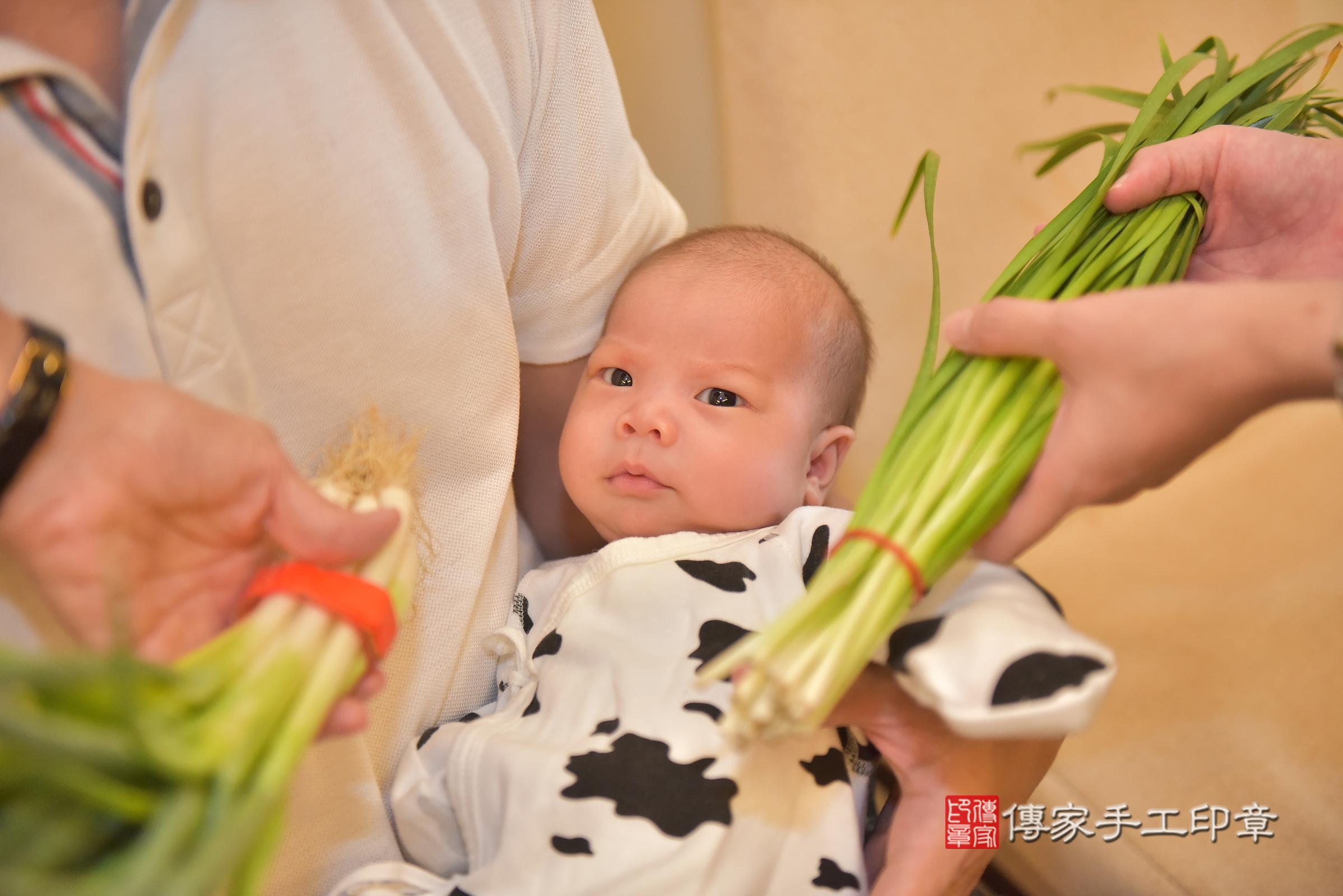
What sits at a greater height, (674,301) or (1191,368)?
(1191,368)

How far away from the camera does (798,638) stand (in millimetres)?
558

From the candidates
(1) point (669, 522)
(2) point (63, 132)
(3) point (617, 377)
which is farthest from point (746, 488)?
(2) point (63, 132)

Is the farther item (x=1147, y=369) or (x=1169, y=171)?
(x=1169, y=171)

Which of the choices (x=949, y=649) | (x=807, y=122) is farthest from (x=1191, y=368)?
(x=807, y=122)

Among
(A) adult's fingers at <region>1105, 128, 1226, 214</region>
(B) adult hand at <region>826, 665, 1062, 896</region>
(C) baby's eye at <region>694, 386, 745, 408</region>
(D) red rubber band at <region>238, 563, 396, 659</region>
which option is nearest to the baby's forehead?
(C) baby's eye at <region>694, 386, 745, 408</region>

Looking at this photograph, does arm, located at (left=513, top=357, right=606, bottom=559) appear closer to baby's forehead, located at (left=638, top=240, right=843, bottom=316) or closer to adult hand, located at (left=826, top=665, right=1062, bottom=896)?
baby's forehead, located at (left=638, top=240, right=843, bottom=316)

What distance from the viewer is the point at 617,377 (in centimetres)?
100

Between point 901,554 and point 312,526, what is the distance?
410 millimetres

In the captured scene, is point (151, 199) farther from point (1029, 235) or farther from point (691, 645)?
point (1029, 235)

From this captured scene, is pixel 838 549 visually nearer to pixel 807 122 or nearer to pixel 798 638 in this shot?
pixel 798 638

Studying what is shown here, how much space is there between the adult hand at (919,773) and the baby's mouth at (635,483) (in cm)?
30

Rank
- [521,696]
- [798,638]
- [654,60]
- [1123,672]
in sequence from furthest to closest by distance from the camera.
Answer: [654,60] → [1123,672] → [521,696] → [798,638]

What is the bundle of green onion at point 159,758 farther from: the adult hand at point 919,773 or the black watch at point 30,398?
the adult hand at point 919,773

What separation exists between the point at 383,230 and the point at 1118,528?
147cm
